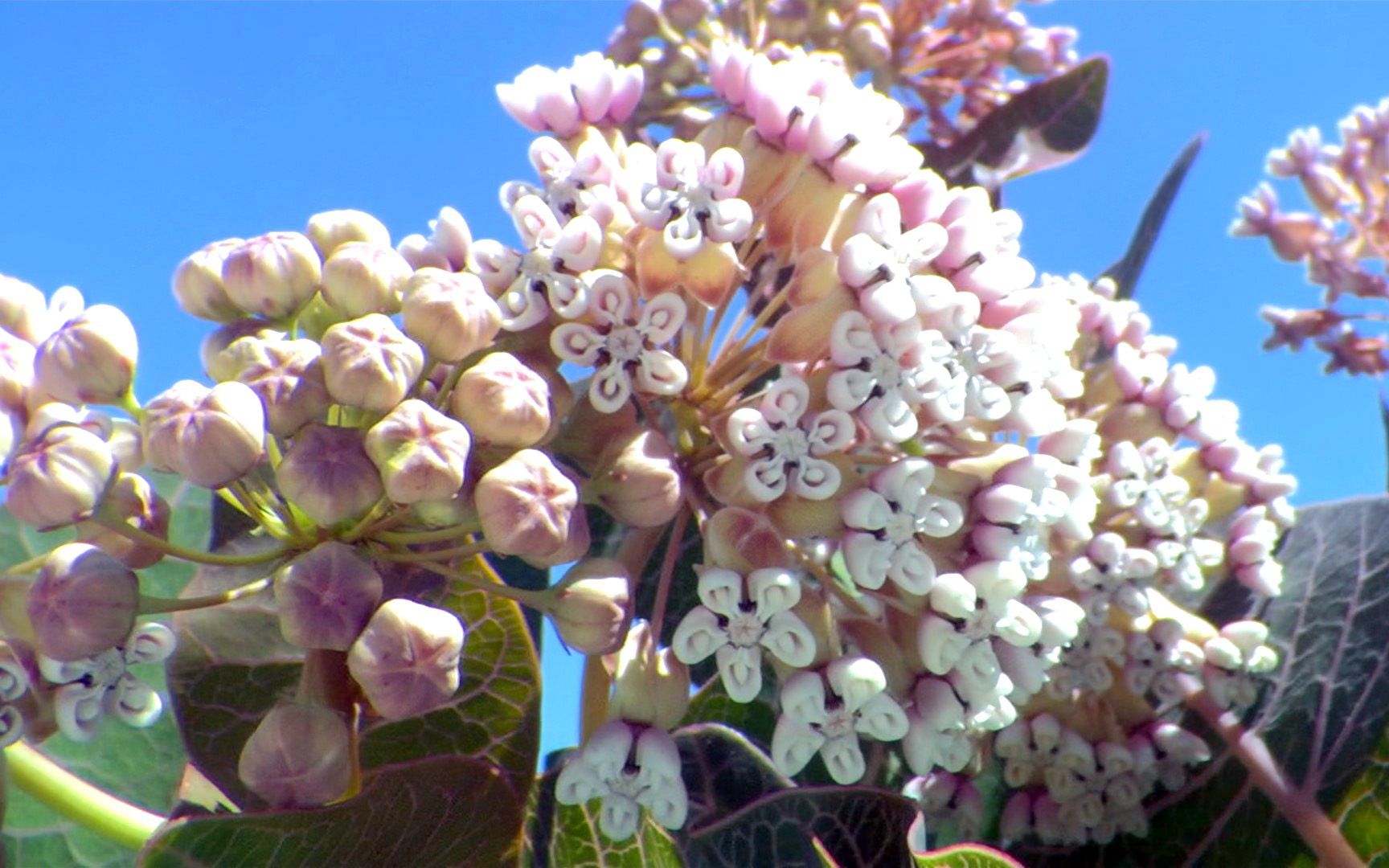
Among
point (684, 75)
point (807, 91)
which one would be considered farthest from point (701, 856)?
point (684, 75)


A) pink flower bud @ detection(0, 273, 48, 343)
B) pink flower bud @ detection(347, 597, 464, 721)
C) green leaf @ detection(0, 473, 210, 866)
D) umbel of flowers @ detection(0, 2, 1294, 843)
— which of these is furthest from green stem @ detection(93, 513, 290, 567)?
green leaf @ detection(0, 473, 210, 866)

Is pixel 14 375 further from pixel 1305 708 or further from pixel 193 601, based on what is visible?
pixel 1305 708

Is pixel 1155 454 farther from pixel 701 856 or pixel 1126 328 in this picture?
pixel 701 856

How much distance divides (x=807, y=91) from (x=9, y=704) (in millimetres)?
704

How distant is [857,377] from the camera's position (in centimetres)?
87

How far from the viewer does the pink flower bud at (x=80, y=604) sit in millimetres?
758

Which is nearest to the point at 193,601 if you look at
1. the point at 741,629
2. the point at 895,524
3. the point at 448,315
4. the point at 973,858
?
the point at 448,315

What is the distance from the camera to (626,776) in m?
0.88

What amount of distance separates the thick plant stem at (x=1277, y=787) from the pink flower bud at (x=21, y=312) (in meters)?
1.07

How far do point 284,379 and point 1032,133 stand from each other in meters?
1.37

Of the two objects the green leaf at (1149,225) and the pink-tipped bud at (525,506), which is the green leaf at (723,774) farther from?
the green leaf at (1149,225)

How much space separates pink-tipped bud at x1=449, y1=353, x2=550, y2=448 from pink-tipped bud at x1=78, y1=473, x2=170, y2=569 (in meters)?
0.22

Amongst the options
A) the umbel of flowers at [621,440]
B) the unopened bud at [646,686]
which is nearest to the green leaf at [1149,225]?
the umbel of flowers at [621,440]

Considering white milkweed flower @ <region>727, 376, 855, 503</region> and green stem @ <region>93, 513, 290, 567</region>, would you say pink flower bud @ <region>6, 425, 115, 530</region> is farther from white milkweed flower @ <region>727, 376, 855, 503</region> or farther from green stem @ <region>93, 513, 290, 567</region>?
white milkweed flower @ <region>727, 376, 855, 503</region>
